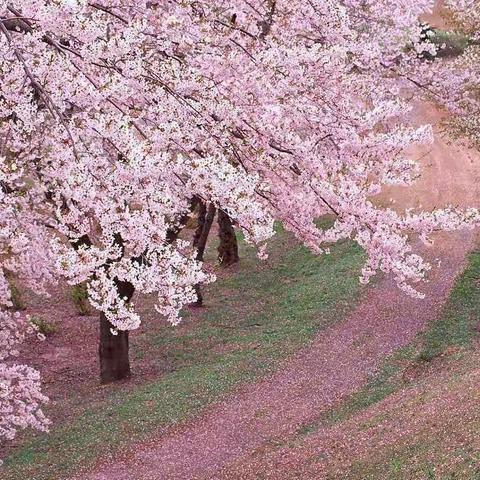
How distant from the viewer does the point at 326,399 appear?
59.0ft

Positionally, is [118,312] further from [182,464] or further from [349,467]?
[182,464]

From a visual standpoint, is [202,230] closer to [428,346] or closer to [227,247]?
[227,247]

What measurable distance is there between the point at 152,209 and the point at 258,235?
1.30m

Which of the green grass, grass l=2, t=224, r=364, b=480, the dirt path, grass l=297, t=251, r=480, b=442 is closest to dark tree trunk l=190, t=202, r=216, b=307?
grass l=2, t=224, r=364, b=480

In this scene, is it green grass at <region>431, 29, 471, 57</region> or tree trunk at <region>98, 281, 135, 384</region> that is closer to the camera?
tree trunk at <region>98, 281, 135, 384</region>

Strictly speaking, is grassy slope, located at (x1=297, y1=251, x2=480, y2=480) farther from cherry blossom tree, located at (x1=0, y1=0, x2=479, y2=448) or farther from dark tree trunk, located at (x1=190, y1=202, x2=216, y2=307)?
dark tree trunk, located at (x1=190, y1=202, x2=216, y2=307)

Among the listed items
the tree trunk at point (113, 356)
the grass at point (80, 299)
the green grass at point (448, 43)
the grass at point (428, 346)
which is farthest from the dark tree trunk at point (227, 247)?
the green grass at point (448, 43)

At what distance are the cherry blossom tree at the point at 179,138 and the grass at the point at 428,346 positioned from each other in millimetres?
6141

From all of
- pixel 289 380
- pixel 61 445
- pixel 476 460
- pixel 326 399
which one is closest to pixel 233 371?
pixel 289 380

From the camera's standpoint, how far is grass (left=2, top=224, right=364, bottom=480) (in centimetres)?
1745

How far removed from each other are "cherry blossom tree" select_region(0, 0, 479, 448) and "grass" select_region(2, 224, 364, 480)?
5713 mm

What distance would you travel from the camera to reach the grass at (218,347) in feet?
57.3

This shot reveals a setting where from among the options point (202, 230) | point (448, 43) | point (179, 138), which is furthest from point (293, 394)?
point (448, 43)

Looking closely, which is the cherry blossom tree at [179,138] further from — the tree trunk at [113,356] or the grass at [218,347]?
the tree trunk at [113,356]
